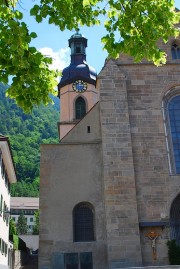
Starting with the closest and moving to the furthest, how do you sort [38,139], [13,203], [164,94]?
1. [164,94]
2. [13,203]
3. [38,139]

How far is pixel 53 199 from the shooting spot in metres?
19.0

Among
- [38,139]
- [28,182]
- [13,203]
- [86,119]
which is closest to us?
[86,119]

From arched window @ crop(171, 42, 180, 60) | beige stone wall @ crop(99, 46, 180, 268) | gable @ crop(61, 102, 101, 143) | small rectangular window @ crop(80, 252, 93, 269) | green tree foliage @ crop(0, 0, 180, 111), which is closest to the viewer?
green tree foliage @ crop(0, 0, 180, 111)

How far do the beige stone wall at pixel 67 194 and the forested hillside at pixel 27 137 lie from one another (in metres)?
80.7

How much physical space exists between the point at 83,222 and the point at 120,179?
9.84ft

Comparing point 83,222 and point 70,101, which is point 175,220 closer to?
point 83,222

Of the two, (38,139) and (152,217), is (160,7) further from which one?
(38,139)

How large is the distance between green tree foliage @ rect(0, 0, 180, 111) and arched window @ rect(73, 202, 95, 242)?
1162 centimetres

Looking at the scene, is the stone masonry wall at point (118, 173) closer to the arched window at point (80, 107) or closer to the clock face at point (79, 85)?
the arched window at point (80, 107)

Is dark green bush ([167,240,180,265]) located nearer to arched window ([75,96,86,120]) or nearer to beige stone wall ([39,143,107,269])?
beige stone wall ([39,143,107,269])

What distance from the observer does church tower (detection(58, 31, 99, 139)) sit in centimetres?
3494

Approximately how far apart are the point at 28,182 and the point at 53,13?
403 feet

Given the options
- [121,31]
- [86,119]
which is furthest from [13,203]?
[121,31]

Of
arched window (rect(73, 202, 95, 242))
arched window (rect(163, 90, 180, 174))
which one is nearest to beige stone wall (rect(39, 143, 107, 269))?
arched window (rect(73, 202, 95, 242))
